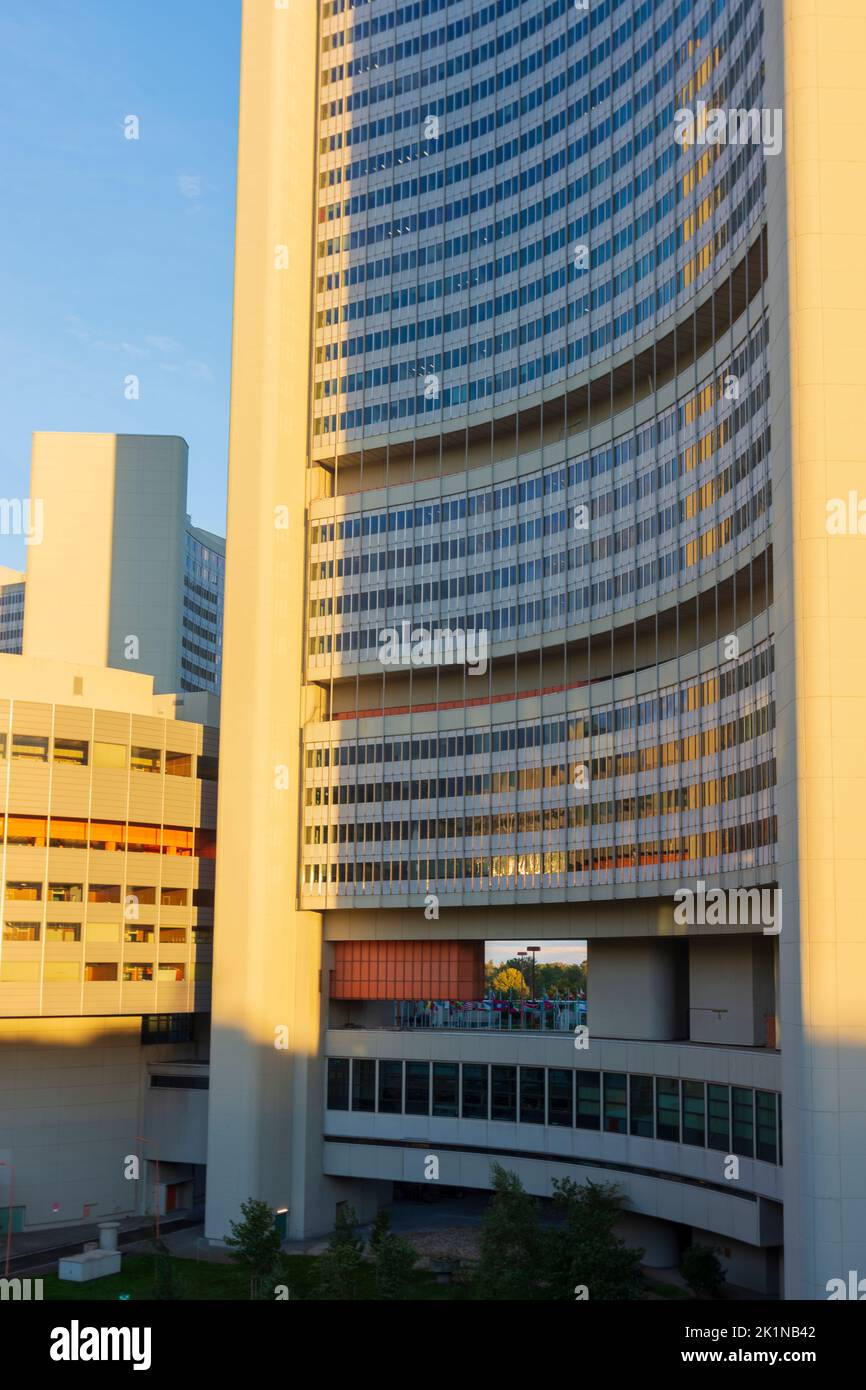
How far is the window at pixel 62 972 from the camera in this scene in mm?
76375

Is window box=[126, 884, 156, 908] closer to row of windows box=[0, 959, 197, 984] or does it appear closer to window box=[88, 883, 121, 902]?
window box=[88, 883, 121, 902]

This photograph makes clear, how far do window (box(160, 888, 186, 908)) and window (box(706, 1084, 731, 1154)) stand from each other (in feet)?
122

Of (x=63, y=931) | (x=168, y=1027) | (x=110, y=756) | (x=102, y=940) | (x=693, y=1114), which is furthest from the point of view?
(x=168, y=1027)

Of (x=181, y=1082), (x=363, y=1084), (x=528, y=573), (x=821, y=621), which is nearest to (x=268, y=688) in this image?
(x=528, y=573)

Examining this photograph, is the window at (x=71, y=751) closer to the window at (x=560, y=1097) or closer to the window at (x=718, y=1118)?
the window at (x=560, y=1097)

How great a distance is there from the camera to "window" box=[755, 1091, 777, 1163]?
2170 inches

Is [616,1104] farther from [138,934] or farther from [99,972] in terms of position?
[99,972]

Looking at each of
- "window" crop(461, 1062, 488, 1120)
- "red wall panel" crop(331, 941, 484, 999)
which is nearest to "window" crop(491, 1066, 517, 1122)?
"window" crop(461, 1062, 488, 1120)

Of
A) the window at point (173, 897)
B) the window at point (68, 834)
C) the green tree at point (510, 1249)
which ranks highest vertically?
the window at point (68, 834)

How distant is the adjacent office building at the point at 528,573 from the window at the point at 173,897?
5.45 m

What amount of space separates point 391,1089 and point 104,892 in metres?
20.8

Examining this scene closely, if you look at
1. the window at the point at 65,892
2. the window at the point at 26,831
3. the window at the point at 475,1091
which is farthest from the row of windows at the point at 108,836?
the window at the point at 475,1091

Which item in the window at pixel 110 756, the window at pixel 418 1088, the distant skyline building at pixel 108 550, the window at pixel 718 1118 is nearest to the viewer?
the window at pixel 718 1118

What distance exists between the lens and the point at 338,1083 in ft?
268
